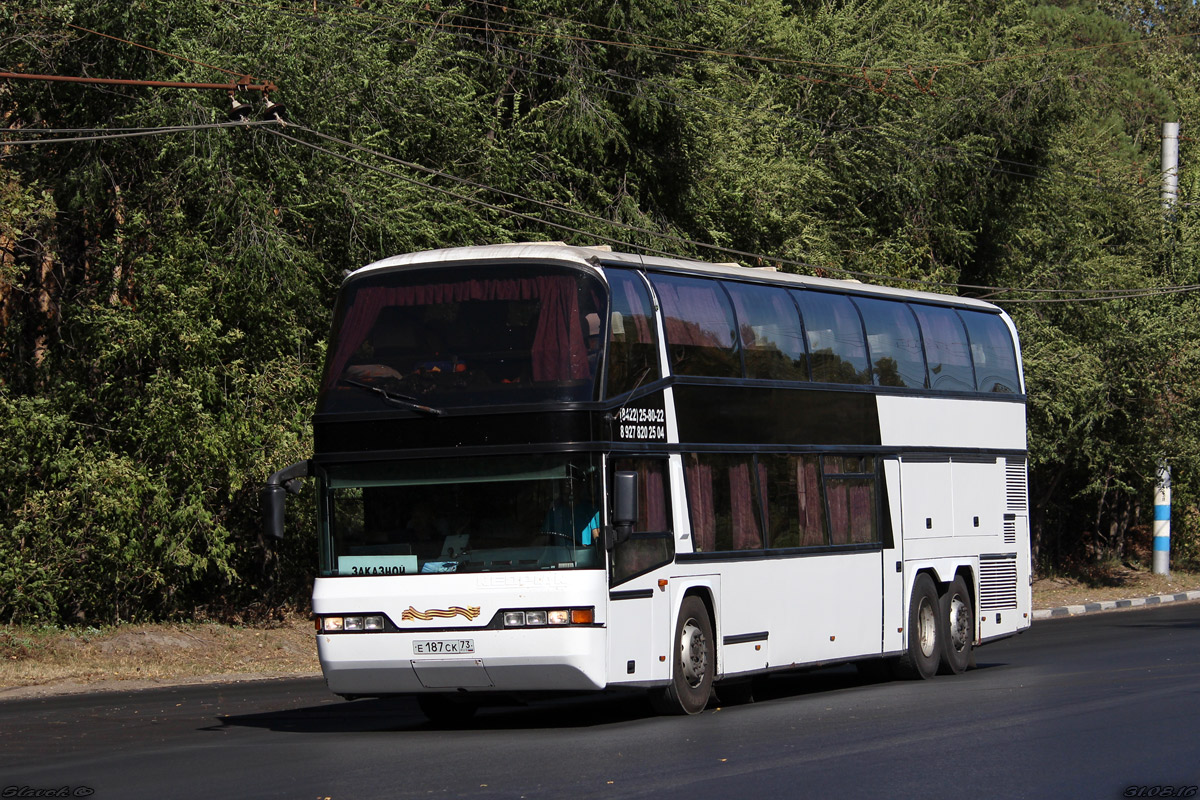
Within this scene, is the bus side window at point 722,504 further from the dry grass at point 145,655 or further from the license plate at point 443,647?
the dry grass at point 145,655

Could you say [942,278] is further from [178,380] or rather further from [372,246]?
[178,380]

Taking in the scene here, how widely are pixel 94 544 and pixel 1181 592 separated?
24.1m

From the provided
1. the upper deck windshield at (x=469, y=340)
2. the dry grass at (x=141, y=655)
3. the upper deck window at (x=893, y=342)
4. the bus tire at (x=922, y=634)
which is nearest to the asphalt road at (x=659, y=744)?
the bus tire at (x=922, y=634)

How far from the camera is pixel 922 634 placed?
19.0 meters

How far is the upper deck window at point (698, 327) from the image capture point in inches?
579

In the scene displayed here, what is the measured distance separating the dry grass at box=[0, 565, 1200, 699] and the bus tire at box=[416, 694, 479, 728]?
664cm

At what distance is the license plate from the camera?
1316 cm

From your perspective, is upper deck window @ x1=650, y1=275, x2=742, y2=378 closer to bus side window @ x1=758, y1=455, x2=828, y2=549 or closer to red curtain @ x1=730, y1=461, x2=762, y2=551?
red curtain @ x1=730, y1=461, x2=762, y2=551

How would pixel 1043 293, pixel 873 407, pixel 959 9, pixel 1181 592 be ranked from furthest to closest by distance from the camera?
1. pixel 959 9
2. pixel 1043 293
3. pixel 1181 592
4. pixel 873 407

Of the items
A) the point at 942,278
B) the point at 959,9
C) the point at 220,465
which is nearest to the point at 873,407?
the point at 220,465

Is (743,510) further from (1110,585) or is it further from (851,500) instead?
(1110,585)

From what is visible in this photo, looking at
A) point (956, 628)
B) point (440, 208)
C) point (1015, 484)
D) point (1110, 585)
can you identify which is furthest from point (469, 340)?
point (1110, 585)

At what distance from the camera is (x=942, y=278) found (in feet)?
125

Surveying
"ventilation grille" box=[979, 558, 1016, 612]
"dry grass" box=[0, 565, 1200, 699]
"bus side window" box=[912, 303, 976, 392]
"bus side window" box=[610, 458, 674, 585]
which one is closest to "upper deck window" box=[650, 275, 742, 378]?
"bus side window" box=[610, 458, 674, 585]
